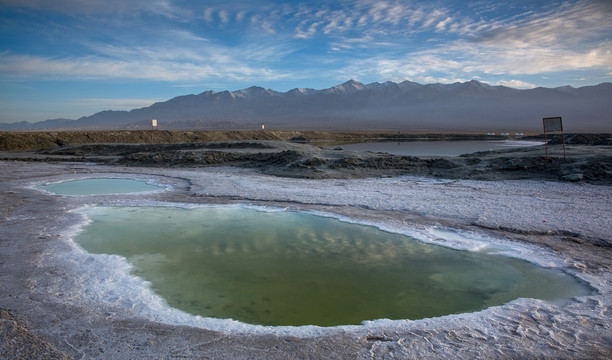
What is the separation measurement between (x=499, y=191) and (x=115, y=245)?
28.5 ft

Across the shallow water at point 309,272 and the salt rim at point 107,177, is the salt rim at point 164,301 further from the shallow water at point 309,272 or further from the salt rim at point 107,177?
the salt rim at point 107,177

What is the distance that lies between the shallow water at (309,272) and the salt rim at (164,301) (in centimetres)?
16

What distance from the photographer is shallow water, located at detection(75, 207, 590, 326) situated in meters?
4.16

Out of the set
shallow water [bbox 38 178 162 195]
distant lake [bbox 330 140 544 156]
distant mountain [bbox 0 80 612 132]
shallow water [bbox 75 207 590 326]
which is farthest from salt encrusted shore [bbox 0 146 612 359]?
distant mountain [bbox 0 80 612 132]

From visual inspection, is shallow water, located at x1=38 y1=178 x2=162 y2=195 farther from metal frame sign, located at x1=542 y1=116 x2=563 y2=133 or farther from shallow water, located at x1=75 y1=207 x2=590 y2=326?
metal frame sign, located at x1=542 y1=116 x2=563 y2=133

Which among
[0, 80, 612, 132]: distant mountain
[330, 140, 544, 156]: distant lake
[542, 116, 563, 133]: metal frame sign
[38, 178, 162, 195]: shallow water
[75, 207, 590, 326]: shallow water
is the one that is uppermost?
[0, 80, 612, 132]: distant mountain

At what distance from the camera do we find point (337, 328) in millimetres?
3607

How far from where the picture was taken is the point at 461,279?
4957 millimetres

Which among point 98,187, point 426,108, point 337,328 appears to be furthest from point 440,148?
point 426,108

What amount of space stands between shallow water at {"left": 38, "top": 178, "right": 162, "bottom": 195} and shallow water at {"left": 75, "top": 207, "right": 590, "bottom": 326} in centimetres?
356

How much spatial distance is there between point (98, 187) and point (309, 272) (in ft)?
28.9

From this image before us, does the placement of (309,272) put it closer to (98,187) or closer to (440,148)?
(98,187)

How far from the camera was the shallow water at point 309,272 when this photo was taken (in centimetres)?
416

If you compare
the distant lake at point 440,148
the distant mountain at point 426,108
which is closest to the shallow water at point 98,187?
the distant lake at point 440,148
